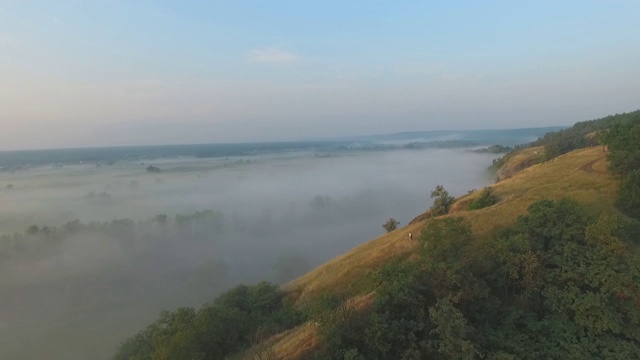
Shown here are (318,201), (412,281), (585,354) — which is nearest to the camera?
(585,354)

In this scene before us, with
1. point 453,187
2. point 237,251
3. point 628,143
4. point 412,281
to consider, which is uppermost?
point 628,143

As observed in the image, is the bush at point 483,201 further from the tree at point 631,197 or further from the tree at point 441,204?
the tree at point 631,197

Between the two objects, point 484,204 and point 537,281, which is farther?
point 484,204

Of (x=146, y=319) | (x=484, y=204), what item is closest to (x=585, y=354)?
(x=484, y=204)

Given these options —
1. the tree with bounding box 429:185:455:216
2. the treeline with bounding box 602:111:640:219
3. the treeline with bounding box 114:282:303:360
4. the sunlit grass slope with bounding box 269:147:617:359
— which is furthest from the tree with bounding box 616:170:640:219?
the treeline with bounding box 114:282:303:360

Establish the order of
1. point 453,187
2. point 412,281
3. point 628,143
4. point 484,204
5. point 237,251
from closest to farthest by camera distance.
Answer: point 412,281, point 628,143, point 484,204, point 237,251, point 453,187

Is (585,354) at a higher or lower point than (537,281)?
lower

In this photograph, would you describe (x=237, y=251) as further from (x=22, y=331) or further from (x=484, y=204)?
(x=484, y=204)

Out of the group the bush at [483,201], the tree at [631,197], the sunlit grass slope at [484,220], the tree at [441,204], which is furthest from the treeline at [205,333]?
the tree at [631,197]
